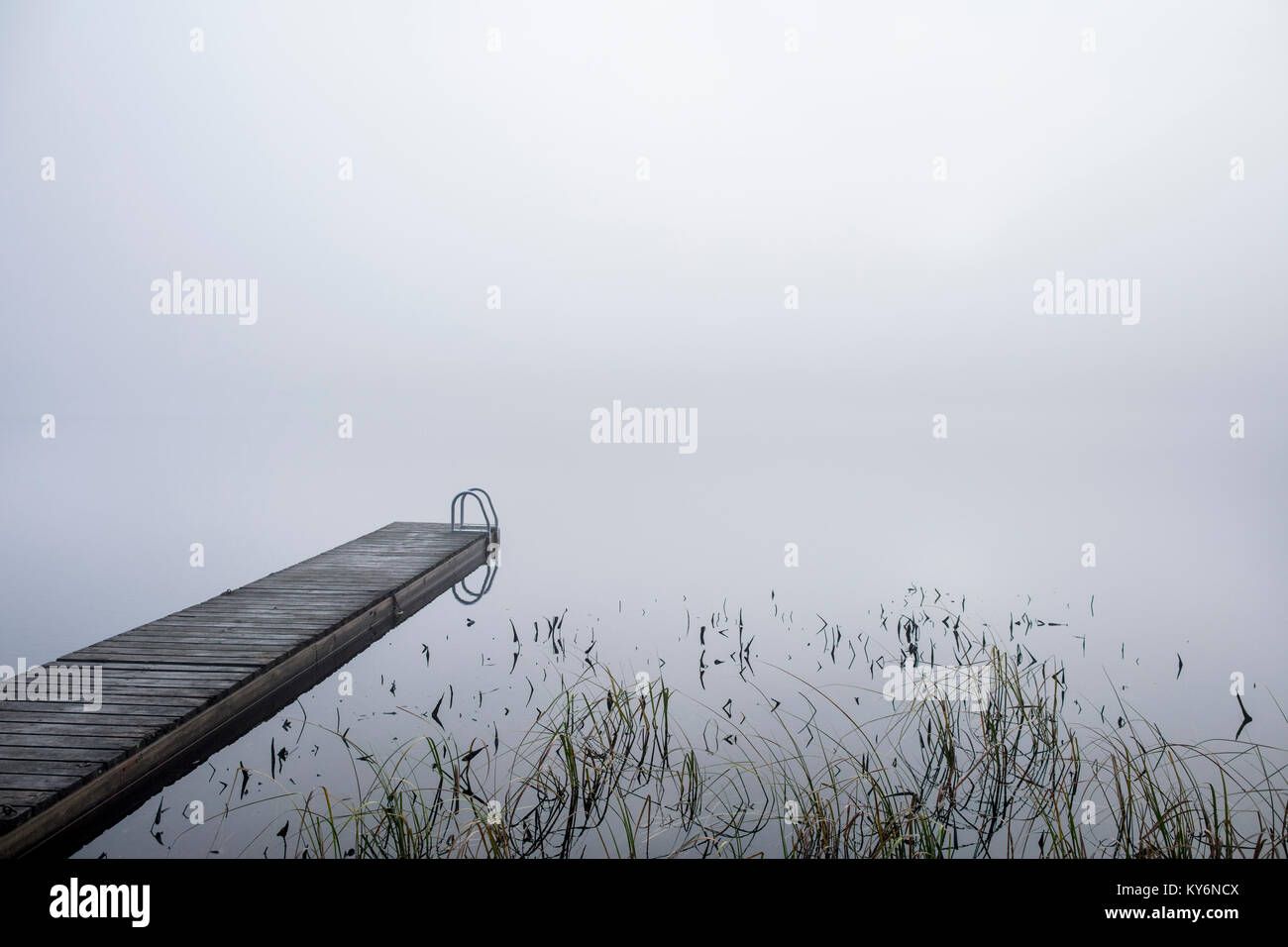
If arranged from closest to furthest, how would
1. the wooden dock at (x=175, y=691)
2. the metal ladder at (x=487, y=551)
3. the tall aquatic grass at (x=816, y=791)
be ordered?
1. the wooden dock at (x=175, y=691)
2. the tall aquatic grass at (x=816, y=791)
3. the metal ladder at (x=487, y=551)

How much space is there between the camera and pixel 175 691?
525cm

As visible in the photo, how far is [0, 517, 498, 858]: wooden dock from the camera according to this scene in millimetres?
4020

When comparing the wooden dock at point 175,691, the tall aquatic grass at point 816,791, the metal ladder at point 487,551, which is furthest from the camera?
the metal ladder at point 487,551

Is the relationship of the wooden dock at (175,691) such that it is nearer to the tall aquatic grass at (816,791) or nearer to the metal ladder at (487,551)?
the tall aquatic grass at (816,791)

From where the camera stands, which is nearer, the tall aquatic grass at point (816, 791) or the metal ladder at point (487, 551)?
the tall aquatic grass at point (816, 791)

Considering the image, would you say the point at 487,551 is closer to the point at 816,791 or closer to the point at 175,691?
the point at 175,691

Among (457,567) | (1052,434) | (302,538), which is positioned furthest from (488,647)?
(1052,434)

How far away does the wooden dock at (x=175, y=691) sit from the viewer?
4.02m

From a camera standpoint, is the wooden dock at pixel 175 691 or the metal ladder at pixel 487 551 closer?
the wooden dock at pixel 175 691

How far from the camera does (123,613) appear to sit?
10703mm

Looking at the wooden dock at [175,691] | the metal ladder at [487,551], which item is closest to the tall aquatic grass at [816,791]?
the wooden dock at [175,691]

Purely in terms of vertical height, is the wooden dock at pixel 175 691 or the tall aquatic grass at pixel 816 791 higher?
the wooden dock at pixel 175 691

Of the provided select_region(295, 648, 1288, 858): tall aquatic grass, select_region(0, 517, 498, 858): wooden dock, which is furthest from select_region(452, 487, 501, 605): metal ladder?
select_region(295, 648, 1288, 858): tall aquatic grass
